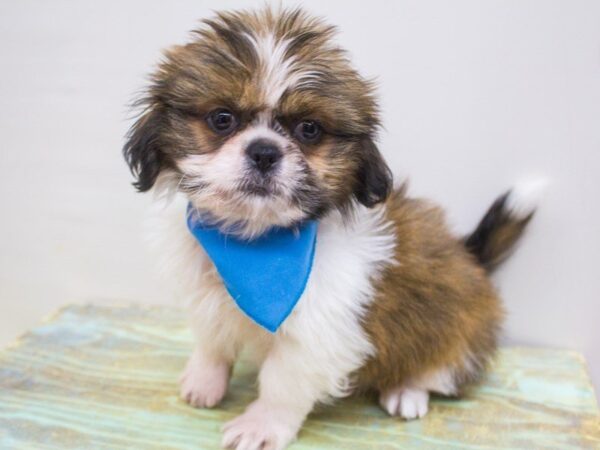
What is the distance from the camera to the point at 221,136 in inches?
53.2

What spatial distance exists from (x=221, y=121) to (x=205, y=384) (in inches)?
31.6

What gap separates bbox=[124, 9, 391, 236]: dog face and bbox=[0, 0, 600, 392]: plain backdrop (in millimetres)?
534

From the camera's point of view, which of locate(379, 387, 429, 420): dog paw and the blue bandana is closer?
the blue bandana

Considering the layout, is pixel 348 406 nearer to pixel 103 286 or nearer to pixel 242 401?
pixel 242 401

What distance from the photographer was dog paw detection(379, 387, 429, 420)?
1.76m

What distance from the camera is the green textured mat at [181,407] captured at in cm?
165

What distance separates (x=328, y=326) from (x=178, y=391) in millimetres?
583

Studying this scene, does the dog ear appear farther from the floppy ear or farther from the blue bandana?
the floppy ear

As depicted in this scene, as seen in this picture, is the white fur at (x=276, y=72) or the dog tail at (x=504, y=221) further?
the dog tail at (x=504, y=221)

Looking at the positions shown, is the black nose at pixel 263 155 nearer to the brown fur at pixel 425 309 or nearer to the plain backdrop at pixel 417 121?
the brown fur at pixel 425 309

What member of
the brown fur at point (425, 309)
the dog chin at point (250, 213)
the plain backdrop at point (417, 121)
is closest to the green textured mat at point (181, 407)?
the brown fur at point (425, 309)

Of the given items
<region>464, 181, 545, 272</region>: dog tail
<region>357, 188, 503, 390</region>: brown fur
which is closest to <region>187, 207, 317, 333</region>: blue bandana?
<region>357, 188, 503, 390</region>: brown fur

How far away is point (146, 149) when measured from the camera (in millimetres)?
1429

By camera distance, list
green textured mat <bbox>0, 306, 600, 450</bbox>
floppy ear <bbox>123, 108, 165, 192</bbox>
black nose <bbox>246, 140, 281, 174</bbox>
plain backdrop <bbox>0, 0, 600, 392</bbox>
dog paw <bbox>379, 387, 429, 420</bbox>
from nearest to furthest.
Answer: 1. black nose <bbox>246, 140, 281, 174</bbox>
2. floppy ear <bbox>123, 108, 165, 192</bbox>
3. green textured mat <bbox>0, 306, 600, 450</bbox>
4. dog paw <bbox>379, 387, 429, 420</bbox>
5. plain backdrop <bbox>0, 0, 600, 392</bbox>
